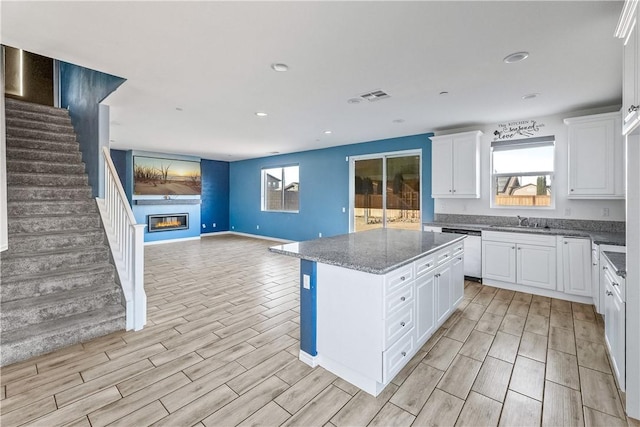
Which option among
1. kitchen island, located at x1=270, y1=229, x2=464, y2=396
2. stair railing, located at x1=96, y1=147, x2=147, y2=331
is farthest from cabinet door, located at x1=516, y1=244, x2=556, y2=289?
stair railing, located at x1=96, y1=147, x2=147, y2=331

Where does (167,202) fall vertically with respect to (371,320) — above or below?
above

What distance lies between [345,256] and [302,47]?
173 cm

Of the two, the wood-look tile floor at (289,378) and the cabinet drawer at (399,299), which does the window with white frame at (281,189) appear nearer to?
the wood-look tile floor at (289,378)

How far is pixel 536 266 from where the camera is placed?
403 centimetres

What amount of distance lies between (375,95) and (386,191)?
3.02 m

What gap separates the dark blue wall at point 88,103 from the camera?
3661 mm

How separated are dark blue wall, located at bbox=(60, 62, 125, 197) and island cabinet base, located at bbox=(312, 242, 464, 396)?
3159 mm

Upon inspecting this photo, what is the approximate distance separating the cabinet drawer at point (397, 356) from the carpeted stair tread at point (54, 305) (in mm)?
2748

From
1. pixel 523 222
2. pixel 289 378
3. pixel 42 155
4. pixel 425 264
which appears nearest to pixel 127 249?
pixel 289 378

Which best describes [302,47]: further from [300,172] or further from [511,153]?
[300,172]

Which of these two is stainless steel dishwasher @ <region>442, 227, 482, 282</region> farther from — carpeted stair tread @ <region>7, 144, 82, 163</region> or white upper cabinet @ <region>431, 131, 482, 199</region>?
carpeted stair tread @ <region>7, 144, 82, 163</region>

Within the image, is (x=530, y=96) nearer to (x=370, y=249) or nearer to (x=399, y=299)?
(x=370, y=249)

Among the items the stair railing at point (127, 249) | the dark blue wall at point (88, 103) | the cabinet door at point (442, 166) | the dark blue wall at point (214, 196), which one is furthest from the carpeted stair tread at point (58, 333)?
the dark blue wall at point (214, 196)

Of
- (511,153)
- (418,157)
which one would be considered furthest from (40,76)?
(511,153)
